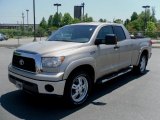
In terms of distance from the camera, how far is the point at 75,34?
6.48 m

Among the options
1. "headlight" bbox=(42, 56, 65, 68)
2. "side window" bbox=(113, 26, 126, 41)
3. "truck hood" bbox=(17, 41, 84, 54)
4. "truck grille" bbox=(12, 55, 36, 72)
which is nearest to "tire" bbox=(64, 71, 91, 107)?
"headlight" bbox=(42, 56, 65, 68)

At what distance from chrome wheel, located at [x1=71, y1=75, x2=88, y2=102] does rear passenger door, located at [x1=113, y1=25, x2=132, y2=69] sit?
65.6 inches

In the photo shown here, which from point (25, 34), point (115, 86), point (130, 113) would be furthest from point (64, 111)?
point (25, 34)

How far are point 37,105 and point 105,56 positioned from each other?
2.01 m

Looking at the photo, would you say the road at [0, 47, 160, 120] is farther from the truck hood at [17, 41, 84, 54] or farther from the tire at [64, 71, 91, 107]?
the truck hood at [17, 41, 84, 54]

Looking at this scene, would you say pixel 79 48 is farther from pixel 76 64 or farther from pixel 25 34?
pixel 25 34

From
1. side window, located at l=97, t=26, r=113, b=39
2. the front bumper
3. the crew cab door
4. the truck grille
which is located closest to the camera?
the front bumper

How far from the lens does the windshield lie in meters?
6.19

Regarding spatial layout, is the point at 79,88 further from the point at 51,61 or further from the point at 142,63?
the point at 142,63

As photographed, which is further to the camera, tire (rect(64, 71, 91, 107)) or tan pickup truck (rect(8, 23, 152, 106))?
tire (rect(64, 71, 91, 107))

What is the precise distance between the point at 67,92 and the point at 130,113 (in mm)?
1329

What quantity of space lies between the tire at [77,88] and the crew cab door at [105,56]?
53 centimetres

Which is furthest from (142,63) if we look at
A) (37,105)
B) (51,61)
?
(51,61)

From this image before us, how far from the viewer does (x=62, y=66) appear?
197 inches
